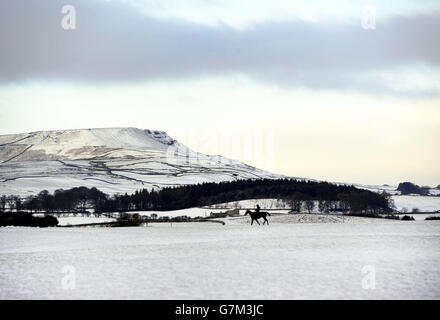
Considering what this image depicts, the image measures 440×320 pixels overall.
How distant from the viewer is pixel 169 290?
23.0 metres

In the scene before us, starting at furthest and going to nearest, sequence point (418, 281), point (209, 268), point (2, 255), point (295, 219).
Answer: point (295, 219) → point (2, 255) → point (209, 268) → point (418, 281)

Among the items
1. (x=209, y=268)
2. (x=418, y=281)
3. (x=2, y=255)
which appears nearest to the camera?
(x=418, y=281)

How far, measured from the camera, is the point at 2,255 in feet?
121

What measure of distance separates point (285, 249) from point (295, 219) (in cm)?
5201

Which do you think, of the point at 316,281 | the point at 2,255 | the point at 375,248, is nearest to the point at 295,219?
the point at 375,248

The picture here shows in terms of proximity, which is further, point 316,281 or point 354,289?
point 316,281
